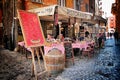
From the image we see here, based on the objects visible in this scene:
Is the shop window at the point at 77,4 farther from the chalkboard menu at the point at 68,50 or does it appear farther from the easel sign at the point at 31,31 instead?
the easel sign at the point at 31,31

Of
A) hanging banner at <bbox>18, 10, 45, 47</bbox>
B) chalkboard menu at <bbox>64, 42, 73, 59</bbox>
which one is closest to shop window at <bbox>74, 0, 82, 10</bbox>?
chalkboard menu at <bbox>64, 42, 73, 59</bbox>

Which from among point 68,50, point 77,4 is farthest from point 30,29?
point 77,4

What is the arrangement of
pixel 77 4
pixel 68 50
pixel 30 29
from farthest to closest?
pixel 77 4, pixel 68 50, pixel 30 29

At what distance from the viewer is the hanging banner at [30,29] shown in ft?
22.4

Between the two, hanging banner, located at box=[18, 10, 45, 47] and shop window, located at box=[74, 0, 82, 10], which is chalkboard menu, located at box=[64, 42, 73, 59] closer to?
hanging banner, located at box=[18, 10, 45, 47]

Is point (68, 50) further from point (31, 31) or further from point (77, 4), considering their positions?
point (77, 4)

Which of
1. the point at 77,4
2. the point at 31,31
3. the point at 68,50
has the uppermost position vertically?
the point at 77,4

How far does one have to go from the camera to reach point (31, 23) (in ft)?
24.1

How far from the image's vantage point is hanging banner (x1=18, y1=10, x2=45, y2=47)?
22.4 ft

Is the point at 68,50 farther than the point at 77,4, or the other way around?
the point at 77,4

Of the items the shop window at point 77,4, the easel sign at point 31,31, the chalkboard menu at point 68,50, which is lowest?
the chalkboard menu at point 68,50

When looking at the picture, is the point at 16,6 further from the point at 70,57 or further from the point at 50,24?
the point at 70,57

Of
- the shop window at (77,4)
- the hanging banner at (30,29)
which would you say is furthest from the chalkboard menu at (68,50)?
the shop window at (77,4)

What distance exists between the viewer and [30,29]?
7.19 m
